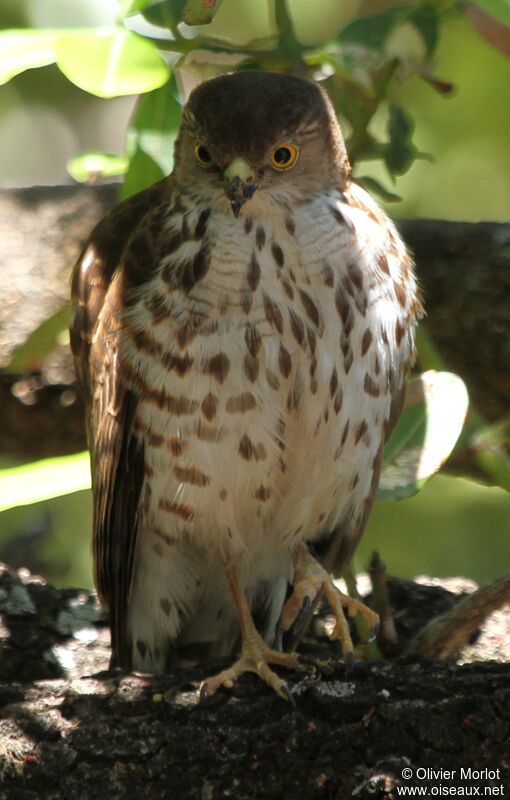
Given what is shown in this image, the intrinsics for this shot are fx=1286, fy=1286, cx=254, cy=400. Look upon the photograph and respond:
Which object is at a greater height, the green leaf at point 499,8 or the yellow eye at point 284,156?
the green leaf at point 499,8

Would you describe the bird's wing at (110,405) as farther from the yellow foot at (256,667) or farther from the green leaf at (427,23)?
the green leaf at (427,23)

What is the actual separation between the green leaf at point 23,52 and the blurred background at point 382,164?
2.69ft

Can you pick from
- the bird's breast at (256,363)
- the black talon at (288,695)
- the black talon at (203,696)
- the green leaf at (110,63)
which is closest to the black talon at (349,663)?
the black talon at (288,695)

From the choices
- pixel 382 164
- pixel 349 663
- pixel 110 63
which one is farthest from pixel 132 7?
pixel 382 164

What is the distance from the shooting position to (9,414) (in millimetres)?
4504


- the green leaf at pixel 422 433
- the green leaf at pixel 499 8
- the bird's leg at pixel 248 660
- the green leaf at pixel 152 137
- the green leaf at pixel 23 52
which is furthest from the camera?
the green leaf at pixel 152 137

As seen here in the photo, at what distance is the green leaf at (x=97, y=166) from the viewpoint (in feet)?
13.3

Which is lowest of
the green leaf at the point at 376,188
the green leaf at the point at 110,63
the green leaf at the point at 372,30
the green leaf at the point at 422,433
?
the green leaf at the point at 422,433

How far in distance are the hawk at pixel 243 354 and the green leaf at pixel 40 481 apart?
17cm

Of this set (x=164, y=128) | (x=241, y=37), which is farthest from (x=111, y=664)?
(x=241, y=37)

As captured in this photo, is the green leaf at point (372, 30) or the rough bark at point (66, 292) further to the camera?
the rough bark at point (66, 292)

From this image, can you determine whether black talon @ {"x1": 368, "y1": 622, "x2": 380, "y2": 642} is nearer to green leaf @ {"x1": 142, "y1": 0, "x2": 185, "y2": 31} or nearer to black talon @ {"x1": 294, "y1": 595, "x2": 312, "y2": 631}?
black talon @ {"x1": 294, "y1": 595, "x2": 312, "y2": 631}

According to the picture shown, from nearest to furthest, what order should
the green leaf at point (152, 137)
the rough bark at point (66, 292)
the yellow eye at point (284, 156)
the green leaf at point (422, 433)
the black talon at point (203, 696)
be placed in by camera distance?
1. the black talon at point (203, 696)
2. the yellow eye at point (284, 156)
3. the green leaf at point (422, 433)
4. the green leaf at point (152, 137)
5. the rough bark at point (66, 292)

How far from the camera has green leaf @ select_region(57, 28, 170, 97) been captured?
10.5ft
